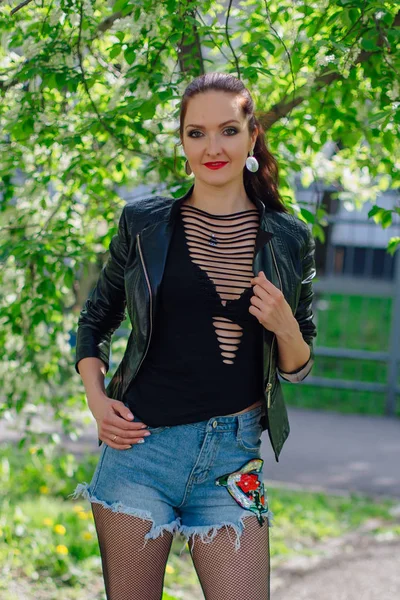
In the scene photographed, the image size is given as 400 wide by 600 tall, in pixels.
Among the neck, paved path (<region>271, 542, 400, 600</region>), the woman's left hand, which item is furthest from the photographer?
paved path (<region>271, 542, 400, 600</region>)

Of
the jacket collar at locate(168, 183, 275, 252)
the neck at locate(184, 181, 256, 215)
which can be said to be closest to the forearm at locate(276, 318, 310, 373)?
the jacket collar at locate(168, 183, 275, 252)

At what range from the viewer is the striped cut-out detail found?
2.28 m

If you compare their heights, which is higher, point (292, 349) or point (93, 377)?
point (292, 349)

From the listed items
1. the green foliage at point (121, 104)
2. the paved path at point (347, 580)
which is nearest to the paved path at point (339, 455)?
the paved path at point (347, 580)

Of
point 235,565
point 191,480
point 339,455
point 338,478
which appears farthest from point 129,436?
point 339,455

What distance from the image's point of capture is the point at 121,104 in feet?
10.2

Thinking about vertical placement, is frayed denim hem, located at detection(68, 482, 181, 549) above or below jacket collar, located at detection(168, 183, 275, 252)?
below

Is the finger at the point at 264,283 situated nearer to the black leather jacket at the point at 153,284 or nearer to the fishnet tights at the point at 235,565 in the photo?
the black leather jacket at the point at 153,284

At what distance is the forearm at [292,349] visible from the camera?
224 centimetres

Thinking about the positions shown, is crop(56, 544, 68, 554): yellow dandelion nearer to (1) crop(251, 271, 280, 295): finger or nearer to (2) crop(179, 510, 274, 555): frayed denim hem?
(2) crop(179, 510, 274, 555): frayed denim hem

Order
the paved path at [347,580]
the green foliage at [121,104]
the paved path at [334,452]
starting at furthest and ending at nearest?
the paved path at [334,452] < the paved path at [347,580] < the green foliage at [121,104]

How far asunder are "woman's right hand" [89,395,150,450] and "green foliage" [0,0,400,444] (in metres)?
1.06

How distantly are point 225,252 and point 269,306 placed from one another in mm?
247

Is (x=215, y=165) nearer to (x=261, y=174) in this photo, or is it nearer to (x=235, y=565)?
(x=261, y=174)
